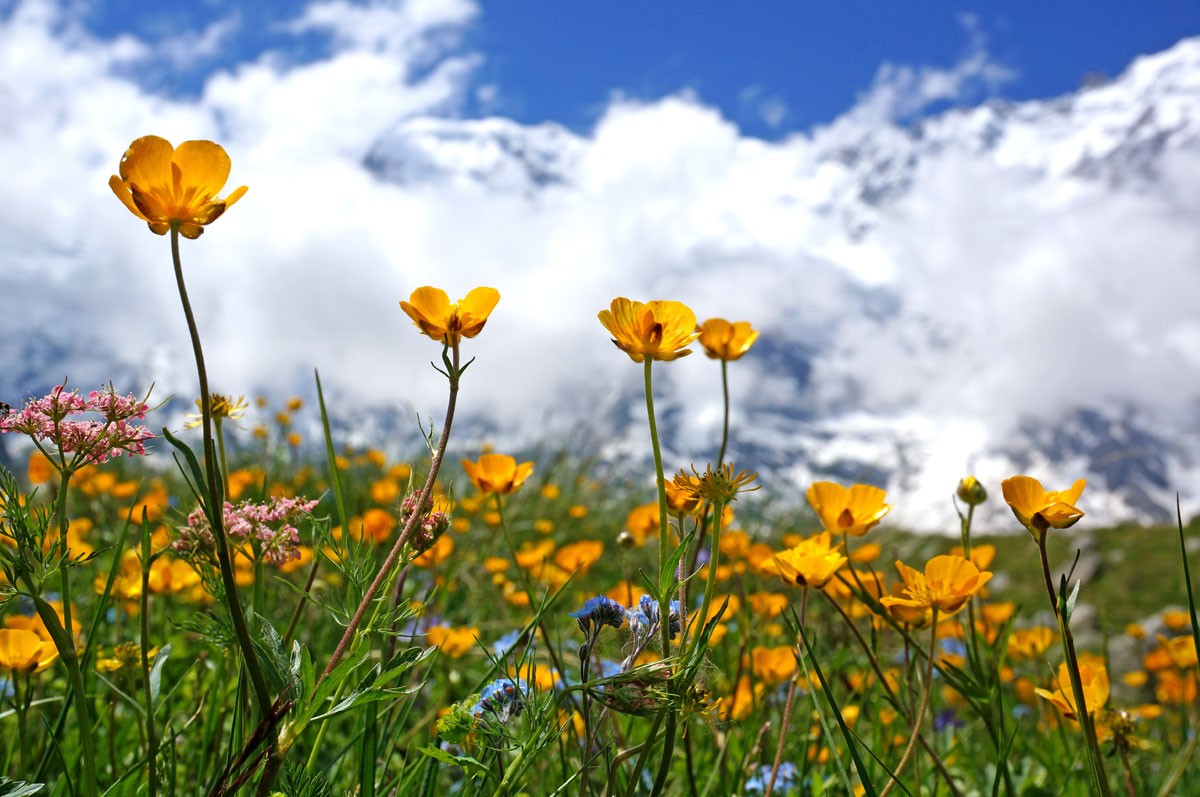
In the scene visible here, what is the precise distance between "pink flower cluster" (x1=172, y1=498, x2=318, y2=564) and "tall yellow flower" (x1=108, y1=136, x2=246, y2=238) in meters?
0.35

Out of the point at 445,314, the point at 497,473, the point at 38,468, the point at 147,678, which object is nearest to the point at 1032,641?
the point at 497,473

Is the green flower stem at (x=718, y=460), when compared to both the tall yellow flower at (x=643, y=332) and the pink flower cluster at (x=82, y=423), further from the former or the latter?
the pink flower cluster at (x=82, y=423)

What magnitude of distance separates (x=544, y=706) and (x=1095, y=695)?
761 millimetres

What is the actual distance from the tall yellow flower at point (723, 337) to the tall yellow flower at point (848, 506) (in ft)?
1.28

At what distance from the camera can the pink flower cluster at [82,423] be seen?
0.89 meters

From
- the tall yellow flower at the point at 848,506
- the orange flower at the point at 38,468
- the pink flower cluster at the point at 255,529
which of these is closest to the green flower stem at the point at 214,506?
the pink flower cluster at the point at 255,529

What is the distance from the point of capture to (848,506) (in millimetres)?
1224

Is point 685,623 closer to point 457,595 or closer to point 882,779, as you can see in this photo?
point 882,779

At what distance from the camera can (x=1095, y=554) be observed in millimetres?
30828

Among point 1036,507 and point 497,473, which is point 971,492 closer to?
point 1036,507

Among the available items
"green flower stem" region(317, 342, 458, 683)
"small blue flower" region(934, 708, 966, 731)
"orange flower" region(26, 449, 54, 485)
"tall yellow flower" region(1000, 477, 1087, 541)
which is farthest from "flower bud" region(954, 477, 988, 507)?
"orange flower" region(26, 449, 54, 485)

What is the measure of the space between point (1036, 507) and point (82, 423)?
1081mm

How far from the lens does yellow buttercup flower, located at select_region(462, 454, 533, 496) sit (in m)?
1.36

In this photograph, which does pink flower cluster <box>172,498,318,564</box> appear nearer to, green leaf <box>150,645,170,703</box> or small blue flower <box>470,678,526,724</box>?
green leaf <box>150,645,170,703</box>
